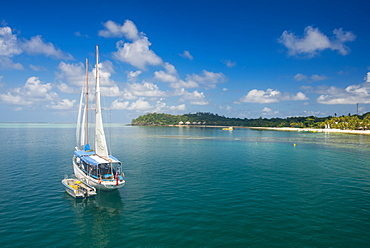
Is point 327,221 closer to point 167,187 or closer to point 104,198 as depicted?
point 167,187

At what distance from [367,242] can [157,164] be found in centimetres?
4527

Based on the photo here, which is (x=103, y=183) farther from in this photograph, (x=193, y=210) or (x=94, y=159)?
(x=193, y=210)

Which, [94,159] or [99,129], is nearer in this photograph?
[94,159]

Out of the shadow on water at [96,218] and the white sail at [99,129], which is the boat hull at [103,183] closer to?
the shadow on water at [96,218]

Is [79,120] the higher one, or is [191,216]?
[79,120]

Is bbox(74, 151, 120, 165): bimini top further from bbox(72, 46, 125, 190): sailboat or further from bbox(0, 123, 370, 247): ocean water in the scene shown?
bbox(0, 123, 370, 247): ocean water

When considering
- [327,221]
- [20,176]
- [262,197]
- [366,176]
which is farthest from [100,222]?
[366,176]

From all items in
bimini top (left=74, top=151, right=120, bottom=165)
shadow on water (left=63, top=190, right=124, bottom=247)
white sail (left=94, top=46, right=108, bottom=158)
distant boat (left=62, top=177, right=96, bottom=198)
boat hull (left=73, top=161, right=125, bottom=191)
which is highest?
white sail (left=94, top=46, right=108, bottom=158)

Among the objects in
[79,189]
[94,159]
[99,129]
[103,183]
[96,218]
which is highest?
[99,129]

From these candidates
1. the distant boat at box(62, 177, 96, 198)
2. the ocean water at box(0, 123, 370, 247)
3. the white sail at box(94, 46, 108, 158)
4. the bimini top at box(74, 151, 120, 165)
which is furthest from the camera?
the white sail at box(94, 46, 108, 158)

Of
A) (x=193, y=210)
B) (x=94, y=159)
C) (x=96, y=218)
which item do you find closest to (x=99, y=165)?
(x=94, y=159)

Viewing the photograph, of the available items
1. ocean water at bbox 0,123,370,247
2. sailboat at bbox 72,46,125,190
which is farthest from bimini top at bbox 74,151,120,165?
ocean water at bbox 0,123,370,247

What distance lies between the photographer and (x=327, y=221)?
2758 centimetres

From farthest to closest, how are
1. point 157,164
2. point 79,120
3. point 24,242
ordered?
point 157,164 → point 79,120 → point 24,242
